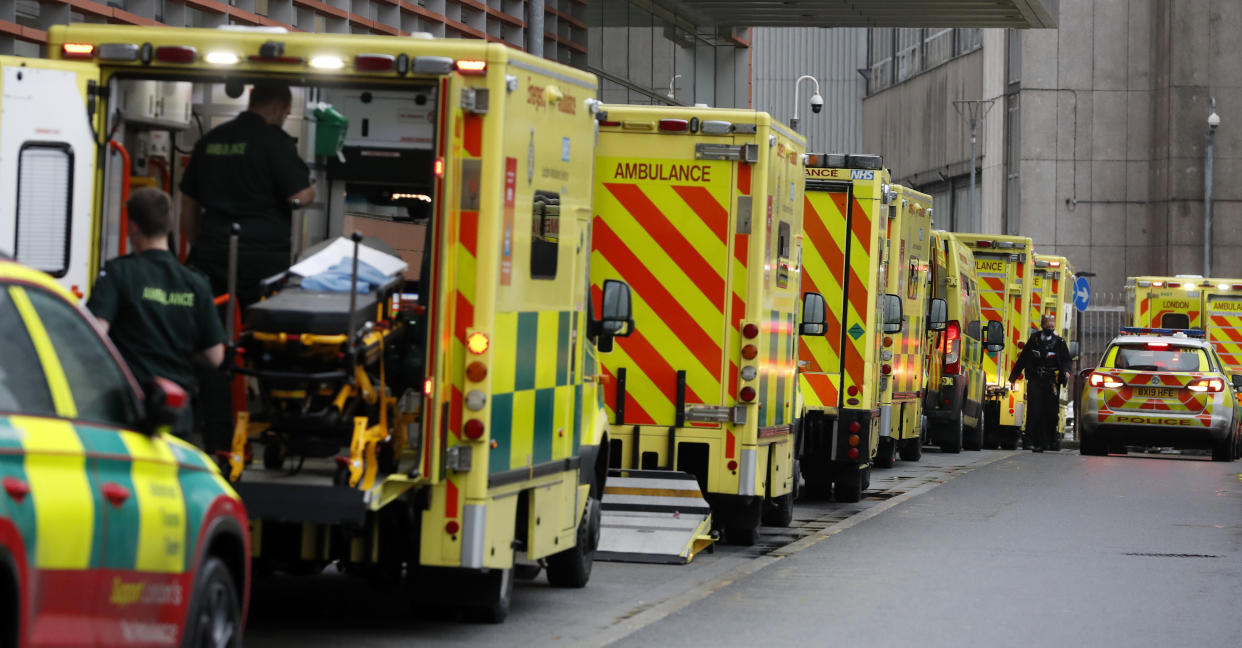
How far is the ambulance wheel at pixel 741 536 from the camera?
14750mm

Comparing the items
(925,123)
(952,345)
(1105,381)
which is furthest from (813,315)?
(925,123)

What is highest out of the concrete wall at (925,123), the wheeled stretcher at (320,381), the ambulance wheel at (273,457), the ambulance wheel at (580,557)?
the concrete wall at (925,123)

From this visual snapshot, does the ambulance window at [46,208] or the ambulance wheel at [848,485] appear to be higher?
the ambulance window at [46,208]

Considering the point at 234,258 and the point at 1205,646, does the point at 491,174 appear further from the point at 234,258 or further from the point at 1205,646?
the point at 1205,646

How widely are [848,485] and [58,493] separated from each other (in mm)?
13488

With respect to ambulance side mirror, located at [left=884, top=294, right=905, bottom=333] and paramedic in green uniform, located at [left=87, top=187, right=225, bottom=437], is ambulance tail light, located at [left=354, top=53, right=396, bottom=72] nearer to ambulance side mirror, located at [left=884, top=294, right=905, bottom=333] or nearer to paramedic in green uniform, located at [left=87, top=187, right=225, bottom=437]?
paramedic in green uniform, located at [left=87, top=187, right=225, bottom=437]

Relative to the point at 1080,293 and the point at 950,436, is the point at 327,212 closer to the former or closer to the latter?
the point at 950,436

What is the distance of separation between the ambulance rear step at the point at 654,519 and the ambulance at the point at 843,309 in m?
4.67

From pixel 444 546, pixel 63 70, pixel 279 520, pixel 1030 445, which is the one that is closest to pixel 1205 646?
pixel 444 546

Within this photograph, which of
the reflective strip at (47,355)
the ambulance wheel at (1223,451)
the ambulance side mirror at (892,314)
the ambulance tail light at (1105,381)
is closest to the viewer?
the reflective strip at (47,355)

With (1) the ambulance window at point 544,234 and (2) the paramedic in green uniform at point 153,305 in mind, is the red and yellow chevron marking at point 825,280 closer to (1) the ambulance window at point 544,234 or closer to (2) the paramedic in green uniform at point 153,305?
(1) the ambulance window at point 544,234

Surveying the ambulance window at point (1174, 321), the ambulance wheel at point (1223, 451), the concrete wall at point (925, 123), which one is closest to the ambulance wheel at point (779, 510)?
the ambulance wheel at point (1223, 451)

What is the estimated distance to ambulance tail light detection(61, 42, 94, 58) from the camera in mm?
9445

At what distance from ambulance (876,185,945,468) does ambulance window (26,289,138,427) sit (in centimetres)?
1401
